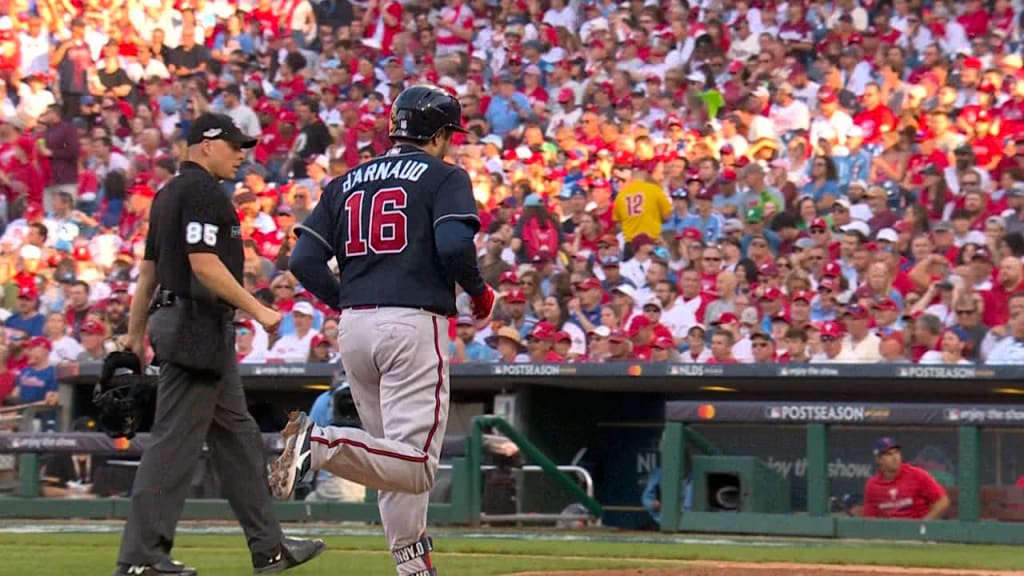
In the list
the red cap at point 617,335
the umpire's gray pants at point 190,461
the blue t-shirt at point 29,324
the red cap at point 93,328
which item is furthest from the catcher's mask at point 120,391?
the blue t-shirt at point 29,324

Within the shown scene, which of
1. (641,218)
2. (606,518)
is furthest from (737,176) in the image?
(606,518)

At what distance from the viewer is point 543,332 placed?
38.3 ft

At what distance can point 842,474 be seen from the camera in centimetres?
909

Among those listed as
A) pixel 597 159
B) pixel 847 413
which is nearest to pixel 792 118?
pixel 597 159

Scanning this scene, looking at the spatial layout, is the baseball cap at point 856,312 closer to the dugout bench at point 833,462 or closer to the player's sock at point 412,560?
the dugout bench at point 833,462

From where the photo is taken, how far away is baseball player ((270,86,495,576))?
499 cm

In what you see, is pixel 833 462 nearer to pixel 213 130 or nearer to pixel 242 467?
pixel 242 467

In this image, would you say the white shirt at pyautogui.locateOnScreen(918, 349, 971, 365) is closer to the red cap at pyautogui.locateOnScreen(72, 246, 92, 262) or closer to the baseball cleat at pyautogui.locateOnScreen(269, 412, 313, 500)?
the baseball cleat at pyautogui.locateOnScreen(269, 412, 313, 500)

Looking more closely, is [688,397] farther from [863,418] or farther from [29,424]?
[29,424]

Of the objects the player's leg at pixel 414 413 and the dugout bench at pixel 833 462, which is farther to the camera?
the dugout bench at pixel 833 462

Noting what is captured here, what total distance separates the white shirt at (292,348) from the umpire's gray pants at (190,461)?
6.43 meters

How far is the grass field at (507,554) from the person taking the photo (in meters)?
6.73

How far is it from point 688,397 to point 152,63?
31.6 feet

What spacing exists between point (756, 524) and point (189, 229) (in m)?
4.44
